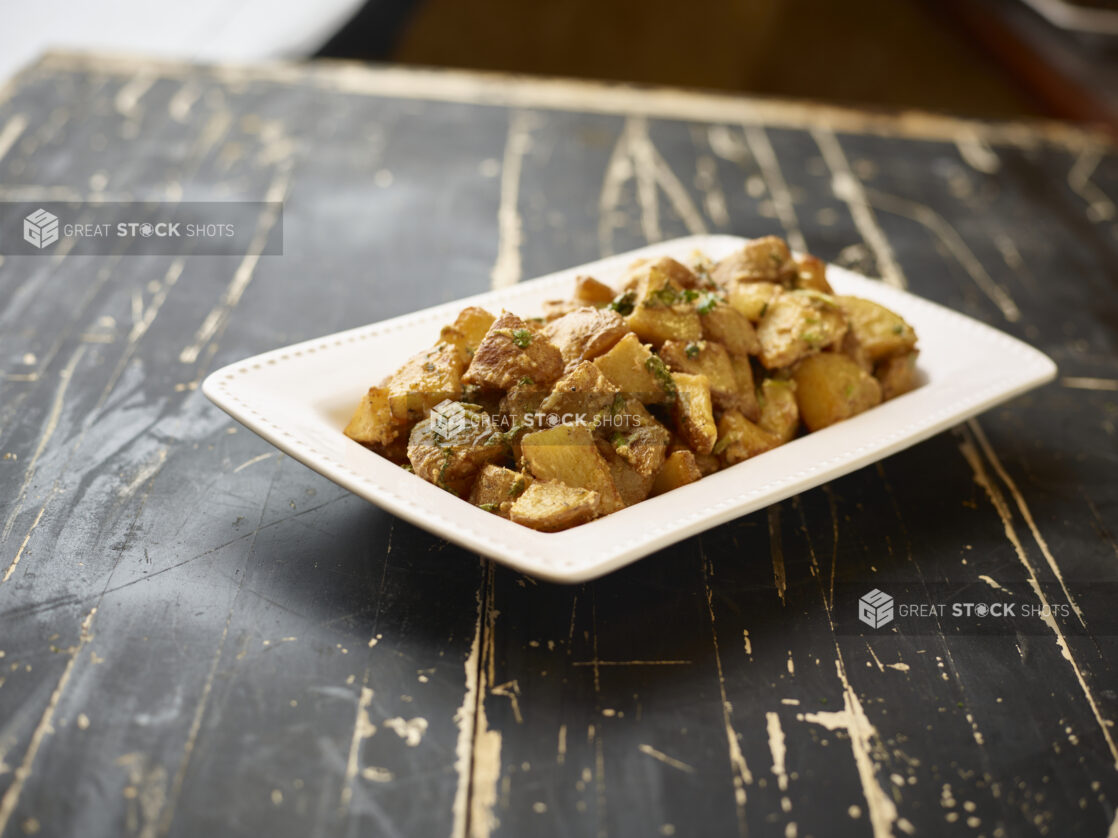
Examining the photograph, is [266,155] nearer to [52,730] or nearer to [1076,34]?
[52,730]

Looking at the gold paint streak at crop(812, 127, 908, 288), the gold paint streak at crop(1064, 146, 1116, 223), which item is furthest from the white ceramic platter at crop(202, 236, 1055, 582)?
the gold paint streak at crop(1064, 146, 1116, 223)

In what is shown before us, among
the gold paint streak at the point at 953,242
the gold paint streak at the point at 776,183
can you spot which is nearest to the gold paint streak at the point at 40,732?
the gold paint streak at the point at 776,183

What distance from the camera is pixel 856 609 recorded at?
1501 millimetres

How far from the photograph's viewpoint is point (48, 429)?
1.73 meters

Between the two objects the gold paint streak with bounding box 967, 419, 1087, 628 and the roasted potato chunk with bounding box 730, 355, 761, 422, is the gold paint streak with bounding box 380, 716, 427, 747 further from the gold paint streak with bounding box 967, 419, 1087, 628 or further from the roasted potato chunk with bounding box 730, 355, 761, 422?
the gold paint streak with bounding box 967, 419, 1087, 628

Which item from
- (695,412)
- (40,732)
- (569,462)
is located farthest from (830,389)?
(40,732)

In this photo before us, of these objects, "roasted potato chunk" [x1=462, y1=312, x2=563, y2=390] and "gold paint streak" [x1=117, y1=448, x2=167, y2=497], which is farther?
"gold paint streak" [x1=117, y1=448, x2=167, y2=497]

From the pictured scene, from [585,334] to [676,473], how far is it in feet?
0.91

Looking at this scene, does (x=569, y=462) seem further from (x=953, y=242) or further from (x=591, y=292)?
(x=953, y=242)

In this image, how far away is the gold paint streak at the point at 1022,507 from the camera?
62.8 inches

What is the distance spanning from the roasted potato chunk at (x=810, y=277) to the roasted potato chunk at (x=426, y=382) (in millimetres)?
717

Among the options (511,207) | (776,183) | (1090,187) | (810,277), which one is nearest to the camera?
(810,277)

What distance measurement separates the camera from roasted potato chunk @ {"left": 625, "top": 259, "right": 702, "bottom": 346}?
5.31 feet

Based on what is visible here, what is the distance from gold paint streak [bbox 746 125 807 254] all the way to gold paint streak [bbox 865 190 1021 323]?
29cm
